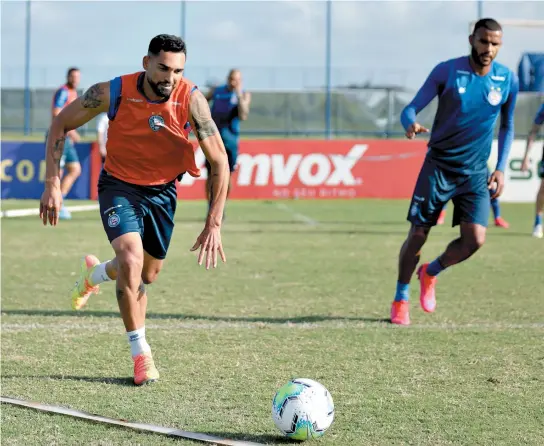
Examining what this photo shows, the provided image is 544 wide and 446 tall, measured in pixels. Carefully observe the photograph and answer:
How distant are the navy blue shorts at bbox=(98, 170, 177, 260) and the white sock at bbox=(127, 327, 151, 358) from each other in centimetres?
58

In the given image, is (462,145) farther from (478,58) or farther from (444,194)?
(478,58)

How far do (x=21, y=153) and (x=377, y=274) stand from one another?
1375 cm

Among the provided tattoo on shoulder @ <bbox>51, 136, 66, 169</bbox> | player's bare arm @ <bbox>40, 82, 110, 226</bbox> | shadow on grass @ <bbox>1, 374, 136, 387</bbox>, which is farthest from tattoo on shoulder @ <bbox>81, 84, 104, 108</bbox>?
shadow on grass @ <bbox>1, 374, 136, 387</bbox>

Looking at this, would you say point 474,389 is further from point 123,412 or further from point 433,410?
point 123,412

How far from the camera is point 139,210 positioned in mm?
6164

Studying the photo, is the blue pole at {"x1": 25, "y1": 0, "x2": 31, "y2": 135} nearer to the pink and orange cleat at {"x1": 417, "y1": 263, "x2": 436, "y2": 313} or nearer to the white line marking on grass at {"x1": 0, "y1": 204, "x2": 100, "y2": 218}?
the white line marking on grass at {"x1": 0, "y1": 204, "x2": 100, "y2": 218}

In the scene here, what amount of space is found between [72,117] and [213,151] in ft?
2.90

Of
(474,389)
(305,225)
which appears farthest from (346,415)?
(305,225)

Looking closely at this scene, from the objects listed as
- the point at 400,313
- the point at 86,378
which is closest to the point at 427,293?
the point at 400,313

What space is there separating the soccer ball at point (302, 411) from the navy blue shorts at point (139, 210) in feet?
5.65

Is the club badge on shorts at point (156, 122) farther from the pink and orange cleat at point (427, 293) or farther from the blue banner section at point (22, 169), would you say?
the blue banner section at point (22, 169)

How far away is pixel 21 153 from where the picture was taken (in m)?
22.6

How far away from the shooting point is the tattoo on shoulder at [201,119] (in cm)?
588

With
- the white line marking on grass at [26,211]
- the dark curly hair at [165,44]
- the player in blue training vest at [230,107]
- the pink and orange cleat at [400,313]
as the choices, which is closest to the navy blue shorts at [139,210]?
the dark curly hair at [165,44]
